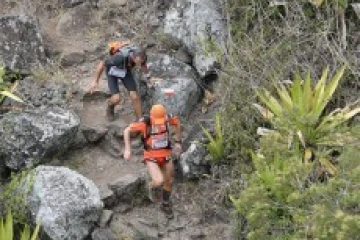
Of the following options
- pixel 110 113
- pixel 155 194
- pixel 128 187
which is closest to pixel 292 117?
pixel 155 194

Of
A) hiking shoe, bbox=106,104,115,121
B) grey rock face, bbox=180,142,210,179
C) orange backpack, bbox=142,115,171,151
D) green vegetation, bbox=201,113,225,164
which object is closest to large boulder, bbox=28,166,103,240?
orange backpack, bbox=142,115,171,151

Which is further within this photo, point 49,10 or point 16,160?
point 49,10

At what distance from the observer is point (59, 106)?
9039mm

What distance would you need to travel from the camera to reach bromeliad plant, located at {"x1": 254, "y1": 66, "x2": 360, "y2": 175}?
739 cm

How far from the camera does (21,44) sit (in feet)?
32.9

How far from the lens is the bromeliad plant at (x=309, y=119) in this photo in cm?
739

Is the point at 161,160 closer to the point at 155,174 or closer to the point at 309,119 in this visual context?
the point at 155,174

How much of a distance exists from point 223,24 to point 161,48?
1.17 m

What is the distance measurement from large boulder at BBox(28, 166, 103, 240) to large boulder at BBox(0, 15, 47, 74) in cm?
256

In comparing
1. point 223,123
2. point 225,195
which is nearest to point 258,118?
point 223,123

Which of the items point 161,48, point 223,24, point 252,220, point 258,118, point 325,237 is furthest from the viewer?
point 161,48

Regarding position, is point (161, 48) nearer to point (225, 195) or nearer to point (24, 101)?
point (24, 101)

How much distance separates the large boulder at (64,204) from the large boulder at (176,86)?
6.82 ft

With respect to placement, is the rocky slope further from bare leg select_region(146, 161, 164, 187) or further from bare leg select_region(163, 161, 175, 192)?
bare leg select_region(146, 161, 164, 187)
